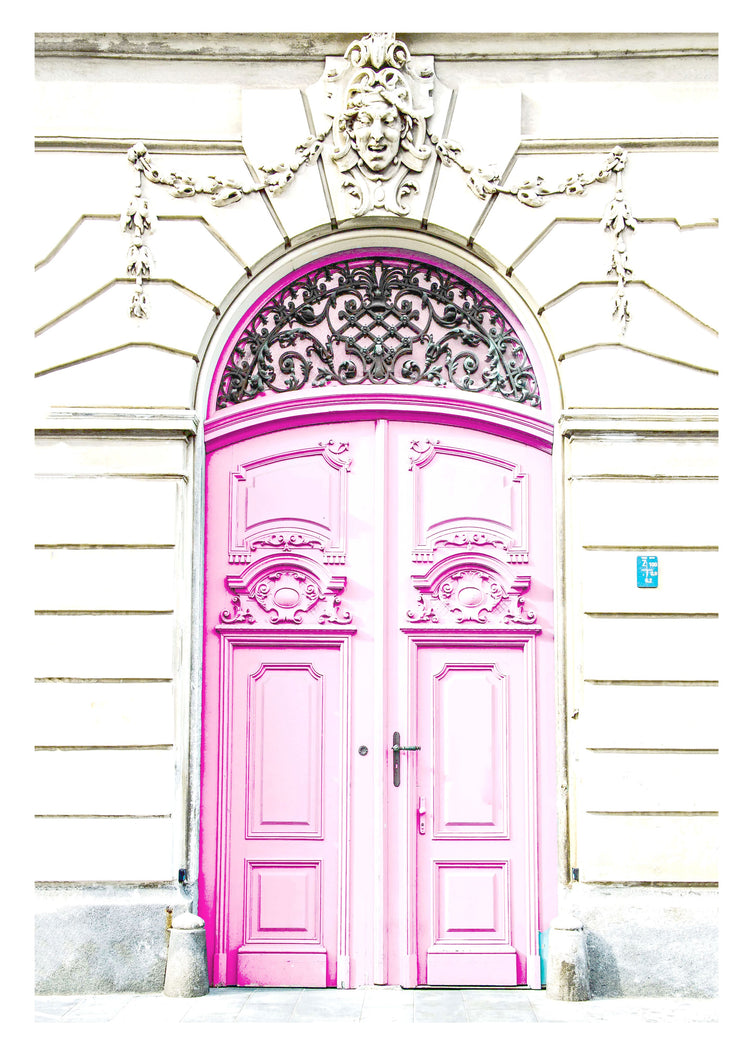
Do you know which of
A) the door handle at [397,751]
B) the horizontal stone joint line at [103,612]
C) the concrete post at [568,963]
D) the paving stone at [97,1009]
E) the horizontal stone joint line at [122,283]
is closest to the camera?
the paving stone at [97,1009]

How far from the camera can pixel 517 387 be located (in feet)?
21.8

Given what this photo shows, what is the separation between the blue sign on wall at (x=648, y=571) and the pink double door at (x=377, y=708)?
574 mm

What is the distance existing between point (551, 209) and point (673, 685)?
9.15 feet

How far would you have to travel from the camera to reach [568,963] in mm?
5859

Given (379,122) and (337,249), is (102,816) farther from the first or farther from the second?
(379,122)

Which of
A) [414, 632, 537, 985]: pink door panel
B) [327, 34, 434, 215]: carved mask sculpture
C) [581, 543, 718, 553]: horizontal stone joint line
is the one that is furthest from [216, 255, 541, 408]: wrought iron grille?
[414, 632, 537, 985]: pink door panel

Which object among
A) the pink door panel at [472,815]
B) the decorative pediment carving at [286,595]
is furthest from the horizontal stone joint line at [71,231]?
the pink door panel at [472,815]

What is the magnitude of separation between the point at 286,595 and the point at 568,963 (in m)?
2.49

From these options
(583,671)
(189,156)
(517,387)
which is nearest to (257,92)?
(189,156)

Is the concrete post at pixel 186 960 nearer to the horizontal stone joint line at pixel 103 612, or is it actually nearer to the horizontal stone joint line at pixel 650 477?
the horizontal stone joint line at pixel 103 612

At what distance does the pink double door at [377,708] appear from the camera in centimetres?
625

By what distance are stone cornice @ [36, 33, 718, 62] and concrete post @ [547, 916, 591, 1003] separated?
4894 millimetres

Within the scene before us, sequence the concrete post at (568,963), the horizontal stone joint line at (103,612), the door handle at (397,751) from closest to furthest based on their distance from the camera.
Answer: the concrete post at (568,963), the horizontal stone joint line at (103,612), the door handle at (397,751)

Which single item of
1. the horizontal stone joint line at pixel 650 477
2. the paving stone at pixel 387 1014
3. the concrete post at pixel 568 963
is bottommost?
the paving stone at pixel 387 1014
